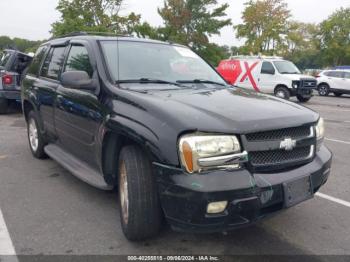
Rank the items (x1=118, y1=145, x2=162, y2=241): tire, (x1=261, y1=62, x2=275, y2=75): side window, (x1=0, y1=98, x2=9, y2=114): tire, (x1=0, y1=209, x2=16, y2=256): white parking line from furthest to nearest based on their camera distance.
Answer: (x1=261, y1=62, x2=275, y2=75): side window
(x1=0, y1=98, x2=9, y2=114): tire
(x1=0, y1=209, x2=16, y2=256): white parking line
(x1=118, y1=145, x2=162, y2=241): tire

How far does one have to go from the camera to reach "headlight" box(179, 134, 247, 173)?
8.82ft

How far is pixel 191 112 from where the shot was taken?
2.95m

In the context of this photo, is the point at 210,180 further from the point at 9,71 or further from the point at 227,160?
the point at 9,71

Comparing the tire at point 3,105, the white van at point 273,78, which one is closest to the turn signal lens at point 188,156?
the tire at point 3,105

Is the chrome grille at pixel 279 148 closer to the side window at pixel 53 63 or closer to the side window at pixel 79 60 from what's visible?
the side window at pixel 79 60

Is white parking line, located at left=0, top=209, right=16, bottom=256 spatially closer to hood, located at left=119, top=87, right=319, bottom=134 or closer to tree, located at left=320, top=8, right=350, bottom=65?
hood, located at left=119, top=87, right=319, bottom=134

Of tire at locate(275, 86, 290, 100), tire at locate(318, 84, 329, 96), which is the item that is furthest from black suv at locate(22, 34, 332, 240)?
tire at locate(318, 84, 329, 96)

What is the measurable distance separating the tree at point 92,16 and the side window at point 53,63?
28.1 m

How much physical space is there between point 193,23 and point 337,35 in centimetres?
1715

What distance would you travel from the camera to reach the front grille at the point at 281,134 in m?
2.89

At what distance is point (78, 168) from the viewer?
4219 millimetres

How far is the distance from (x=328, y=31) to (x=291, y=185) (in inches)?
1908

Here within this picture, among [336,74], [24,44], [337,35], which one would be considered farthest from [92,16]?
[24,44]

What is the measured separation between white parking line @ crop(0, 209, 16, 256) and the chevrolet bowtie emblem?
2.29 metres
